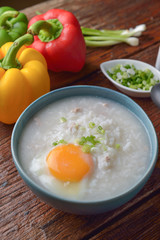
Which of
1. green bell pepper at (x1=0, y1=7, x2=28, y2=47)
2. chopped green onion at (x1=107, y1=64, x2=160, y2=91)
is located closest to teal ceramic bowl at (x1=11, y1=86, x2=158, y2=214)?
chopped green onion at (x1=107, y1=64, x2=160, y2=91)

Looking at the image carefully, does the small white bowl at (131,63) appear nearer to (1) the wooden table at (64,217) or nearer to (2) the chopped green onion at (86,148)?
(1) the wooden table at (64,217)

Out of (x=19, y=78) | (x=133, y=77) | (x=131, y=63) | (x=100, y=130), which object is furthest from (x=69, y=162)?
(x=131, y=63)

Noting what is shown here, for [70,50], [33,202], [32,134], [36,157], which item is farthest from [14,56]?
[33,202]

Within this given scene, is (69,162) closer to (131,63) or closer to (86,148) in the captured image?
(86,148)

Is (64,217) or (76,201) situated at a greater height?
(76,201)

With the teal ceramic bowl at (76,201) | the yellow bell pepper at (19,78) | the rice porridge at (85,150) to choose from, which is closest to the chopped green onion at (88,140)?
the rice porridge at (85,150)

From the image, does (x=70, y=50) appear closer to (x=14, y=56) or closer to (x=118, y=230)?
(x=14, y=56)
